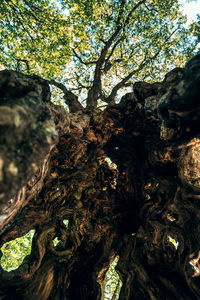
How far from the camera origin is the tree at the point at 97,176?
6.98ft

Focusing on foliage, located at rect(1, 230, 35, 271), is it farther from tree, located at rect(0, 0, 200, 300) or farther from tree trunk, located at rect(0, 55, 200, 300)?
tree trunk, located at rect(0, 55, 200, 300)

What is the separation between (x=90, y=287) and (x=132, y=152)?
4.34 metres

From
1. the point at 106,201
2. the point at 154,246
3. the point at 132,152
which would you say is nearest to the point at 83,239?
the point at 106,201

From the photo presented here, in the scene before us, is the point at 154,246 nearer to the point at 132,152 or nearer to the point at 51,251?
the point at 51,251

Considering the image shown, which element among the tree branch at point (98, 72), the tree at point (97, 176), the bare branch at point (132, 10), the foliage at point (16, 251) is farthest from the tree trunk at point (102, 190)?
the foliage at point (16, 251)

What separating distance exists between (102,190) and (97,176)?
0.55 m

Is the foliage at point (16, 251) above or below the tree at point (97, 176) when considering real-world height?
below

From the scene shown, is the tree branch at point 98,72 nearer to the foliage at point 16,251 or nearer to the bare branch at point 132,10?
the bare branch at point 132,10

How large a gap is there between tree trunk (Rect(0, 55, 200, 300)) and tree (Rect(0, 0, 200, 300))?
0.02 m

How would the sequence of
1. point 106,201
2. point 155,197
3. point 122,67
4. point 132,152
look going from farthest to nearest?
point 122,67 → point 132,152 → point 106,201 → point 155,197

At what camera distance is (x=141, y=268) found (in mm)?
3896

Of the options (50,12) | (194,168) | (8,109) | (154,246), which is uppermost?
(50,12)

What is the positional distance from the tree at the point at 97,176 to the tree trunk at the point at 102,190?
0.02m

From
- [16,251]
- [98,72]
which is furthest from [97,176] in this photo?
[16,251]
